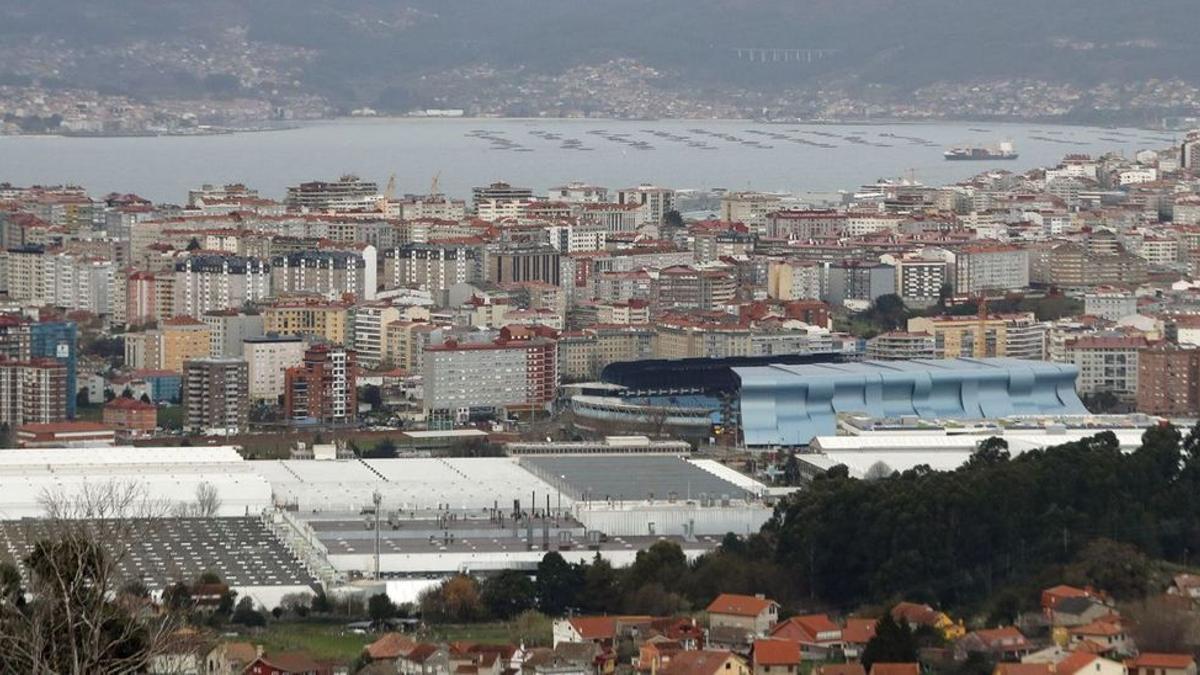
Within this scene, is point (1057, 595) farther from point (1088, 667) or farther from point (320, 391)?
point (320, 391)

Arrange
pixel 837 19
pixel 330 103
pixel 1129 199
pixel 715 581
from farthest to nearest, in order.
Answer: pixel 837 19 < pixel 330 103 < pixel 1129 199 < pixel 715 581

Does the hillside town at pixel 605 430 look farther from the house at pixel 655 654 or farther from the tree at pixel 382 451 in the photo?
the tree at pixel 382 451

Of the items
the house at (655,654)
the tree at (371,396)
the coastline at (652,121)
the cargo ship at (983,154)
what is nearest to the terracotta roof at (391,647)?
the house at (655,654)

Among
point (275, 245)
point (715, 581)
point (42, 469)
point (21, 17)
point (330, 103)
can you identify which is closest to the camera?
point (715, 581)

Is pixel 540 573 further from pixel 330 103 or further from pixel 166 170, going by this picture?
pixel 330 103

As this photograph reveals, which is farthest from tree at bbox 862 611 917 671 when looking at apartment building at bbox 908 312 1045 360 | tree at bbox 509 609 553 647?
apartment building at bbox 908 312 1045 360

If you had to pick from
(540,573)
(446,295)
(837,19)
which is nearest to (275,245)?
(446,295)
